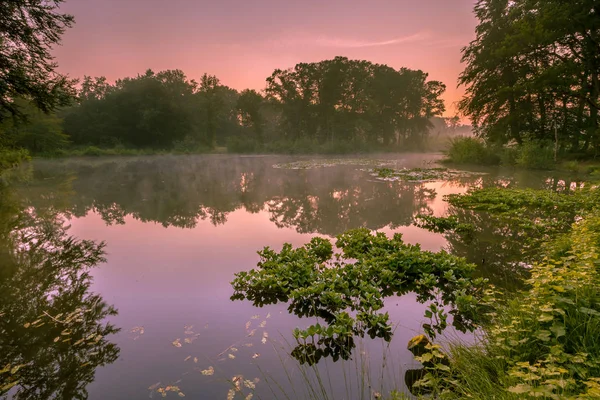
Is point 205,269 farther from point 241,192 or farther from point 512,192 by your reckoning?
point 512,192

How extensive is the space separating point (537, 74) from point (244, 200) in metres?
31.3

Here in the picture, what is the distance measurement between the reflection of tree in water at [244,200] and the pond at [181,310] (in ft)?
0.58

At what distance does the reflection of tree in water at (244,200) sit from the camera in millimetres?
12055

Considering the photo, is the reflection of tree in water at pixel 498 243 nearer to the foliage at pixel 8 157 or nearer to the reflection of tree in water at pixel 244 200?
the reflection of tree in water at pixel 244 200

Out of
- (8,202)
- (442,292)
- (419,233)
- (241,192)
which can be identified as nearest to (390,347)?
(442,292)

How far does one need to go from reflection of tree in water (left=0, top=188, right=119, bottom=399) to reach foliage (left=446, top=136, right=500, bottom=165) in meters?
36.3

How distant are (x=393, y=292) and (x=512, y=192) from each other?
39.7ft

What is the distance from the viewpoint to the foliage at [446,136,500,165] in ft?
110

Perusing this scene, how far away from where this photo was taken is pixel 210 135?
222 feet

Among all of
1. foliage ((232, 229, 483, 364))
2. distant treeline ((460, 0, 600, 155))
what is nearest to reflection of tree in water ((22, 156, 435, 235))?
foliage ((232, 229, 483, 364))

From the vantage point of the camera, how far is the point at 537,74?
2898 cm

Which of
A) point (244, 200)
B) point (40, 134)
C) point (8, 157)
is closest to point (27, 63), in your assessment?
point (8, 157)

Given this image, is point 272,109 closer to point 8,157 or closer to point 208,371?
point 8,157

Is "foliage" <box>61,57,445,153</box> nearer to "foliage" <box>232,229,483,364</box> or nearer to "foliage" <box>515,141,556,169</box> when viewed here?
"foliage" <box>515,141,556,169</box>
